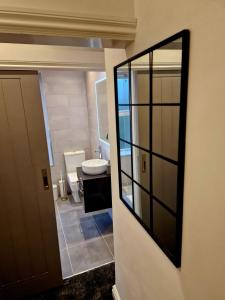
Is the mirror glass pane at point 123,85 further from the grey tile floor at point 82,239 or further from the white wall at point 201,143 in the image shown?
the grey tile floor at point 82,239

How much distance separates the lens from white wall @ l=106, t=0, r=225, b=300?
551mm

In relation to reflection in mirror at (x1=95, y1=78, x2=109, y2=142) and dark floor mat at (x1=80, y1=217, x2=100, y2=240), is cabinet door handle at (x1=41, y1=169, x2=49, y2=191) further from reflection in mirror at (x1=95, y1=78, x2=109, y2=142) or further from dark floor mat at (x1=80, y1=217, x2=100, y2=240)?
reflection in mirror at (x1=95, y1=78, x2=109, y2=142)

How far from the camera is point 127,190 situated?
132 cm

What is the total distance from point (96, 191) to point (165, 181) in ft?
6.28

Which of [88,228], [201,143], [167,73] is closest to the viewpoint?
[201,143]

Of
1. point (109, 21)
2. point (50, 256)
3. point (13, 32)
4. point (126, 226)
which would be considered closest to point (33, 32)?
point (13, 32)

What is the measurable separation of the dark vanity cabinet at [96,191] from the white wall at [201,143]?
179cm

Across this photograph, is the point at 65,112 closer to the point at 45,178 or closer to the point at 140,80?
the point at 45,178

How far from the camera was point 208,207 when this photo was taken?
2.04ft

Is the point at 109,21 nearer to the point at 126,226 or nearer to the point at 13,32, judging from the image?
the point at 13,32

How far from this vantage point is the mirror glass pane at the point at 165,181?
81cm

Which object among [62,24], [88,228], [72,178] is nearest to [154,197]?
[62,24]

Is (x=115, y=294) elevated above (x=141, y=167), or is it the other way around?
(x=141, y=167)

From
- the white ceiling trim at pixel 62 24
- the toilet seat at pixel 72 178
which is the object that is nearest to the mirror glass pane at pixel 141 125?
the white ceiling trim at pixel 62 24
